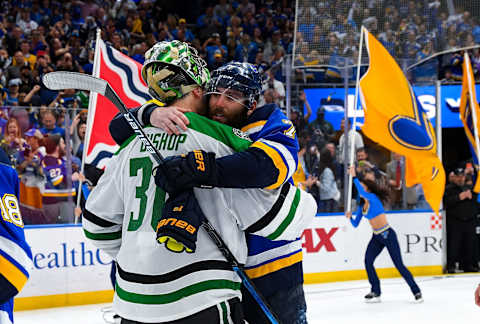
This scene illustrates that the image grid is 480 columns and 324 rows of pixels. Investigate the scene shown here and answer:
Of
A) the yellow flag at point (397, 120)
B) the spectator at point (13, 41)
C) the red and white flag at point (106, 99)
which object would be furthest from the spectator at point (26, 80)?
the yellow flag at point (397, 120)

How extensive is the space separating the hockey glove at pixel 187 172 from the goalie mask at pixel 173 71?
30 cm

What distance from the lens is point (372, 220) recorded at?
7988 mm

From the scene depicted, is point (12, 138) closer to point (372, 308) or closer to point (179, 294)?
point (372, 308)

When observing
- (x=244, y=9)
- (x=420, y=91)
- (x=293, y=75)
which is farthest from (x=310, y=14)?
(x=244, y=9)

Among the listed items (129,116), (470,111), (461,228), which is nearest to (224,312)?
(129,116)

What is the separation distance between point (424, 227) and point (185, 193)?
893 cm

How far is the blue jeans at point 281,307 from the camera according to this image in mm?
2242

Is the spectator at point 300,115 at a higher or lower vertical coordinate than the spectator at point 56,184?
higher

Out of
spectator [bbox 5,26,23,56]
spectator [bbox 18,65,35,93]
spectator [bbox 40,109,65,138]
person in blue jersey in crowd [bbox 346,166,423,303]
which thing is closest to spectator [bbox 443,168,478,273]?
person in blue jersey in crowd [bbox 346,166,423,303]

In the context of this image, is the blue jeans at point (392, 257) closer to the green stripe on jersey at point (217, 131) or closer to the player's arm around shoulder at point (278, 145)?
the player's arm around shoulder at point (278, 145)

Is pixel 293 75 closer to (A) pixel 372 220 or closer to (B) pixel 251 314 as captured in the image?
(A) pixel 372 220

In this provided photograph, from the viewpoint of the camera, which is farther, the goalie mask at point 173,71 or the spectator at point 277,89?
the spectator at point 277,89

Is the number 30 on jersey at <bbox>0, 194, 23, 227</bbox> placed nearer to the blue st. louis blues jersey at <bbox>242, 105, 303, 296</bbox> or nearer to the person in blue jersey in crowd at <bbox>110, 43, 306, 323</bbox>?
the person in blue jersey in crowd at <bbox>110, 43, 306, 323</bbox>

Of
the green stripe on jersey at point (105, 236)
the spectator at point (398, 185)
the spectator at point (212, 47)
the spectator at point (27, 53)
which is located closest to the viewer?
the green stripe on jersey at point (105, 236)
